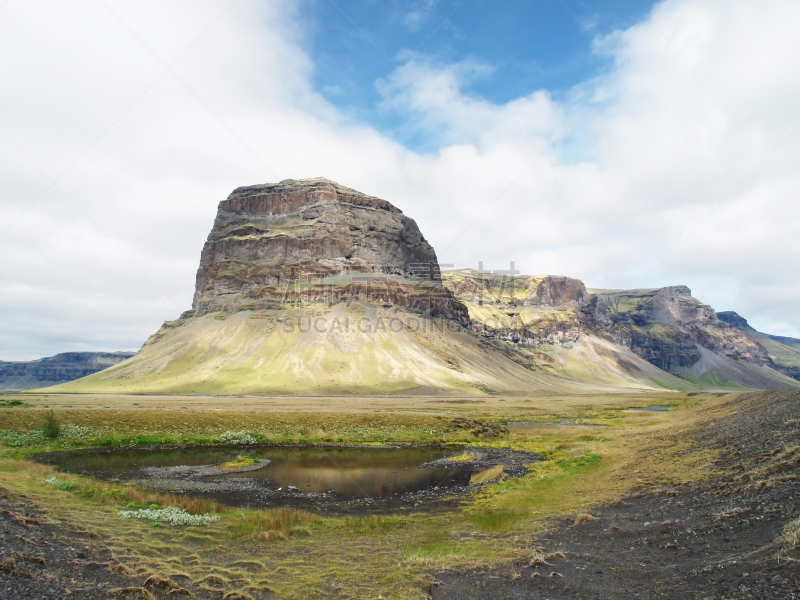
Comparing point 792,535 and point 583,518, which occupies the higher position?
point 792,535

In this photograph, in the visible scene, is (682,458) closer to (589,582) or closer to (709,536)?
(709,536)

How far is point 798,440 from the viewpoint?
20.0m

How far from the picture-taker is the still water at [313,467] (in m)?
30.5

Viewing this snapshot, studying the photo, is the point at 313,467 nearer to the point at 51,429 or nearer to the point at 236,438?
the point at 236,438

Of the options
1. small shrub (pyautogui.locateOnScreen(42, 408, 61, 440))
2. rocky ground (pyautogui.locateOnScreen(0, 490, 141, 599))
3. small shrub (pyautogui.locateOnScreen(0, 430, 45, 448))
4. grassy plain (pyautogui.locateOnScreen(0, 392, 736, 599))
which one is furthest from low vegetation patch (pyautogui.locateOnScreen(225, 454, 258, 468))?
small shrub (pyautogui.locateOnScreen(42, 408, 61, 440))

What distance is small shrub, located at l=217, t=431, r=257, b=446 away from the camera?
4750 cm

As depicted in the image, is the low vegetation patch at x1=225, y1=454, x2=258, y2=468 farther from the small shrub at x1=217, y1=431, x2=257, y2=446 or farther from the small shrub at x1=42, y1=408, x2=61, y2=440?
the small shrub at x1=42, y1=408, x2=61, y2=440

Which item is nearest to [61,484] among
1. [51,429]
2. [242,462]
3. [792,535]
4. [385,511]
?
[242,462]

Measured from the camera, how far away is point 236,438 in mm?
48312

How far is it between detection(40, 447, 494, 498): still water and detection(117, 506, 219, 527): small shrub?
896 centimetres

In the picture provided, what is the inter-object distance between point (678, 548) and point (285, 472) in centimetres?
2797

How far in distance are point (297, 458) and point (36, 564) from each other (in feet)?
96.7

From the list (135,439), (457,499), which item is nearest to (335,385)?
(135,439)

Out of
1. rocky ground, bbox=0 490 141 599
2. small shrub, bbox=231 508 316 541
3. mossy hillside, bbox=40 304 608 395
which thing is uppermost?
mossy hillside, bbox=40 304 608 395
